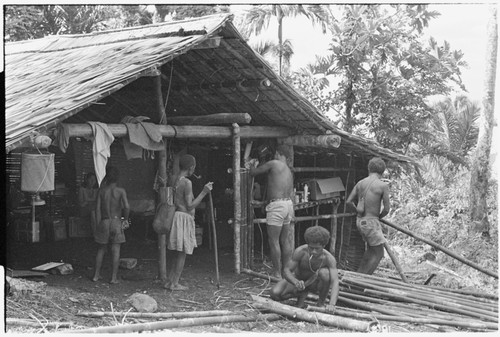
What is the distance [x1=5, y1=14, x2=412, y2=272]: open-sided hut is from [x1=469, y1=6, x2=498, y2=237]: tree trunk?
10.4 feet

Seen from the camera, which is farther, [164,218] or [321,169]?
[321,169]

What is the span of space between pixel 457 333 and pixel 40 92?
5.52 metres

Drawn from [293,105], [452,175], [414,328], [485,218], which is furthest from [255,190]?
[452,175]

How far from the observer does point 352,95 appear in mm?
15648

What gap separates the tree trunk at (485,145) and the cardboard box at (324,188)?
3.65 meters

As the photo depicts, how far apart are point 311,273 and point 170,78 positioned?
369 cm

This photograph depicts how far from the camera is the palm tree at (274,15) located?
15930mm

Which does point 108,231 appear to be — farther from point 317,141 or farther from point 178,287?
point 317,141

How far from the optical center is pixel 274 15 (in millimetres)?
17391

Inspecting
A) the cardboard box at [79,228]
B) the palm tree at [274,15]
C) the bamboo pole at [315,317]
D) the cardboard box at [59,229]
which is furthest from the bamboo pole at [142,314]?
the palm tree at [274,15]

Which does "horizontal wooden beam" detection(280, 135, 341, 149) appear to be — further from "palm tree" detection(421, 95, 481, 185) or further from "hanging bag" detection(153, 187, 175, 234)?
"palm tree" detection(421, 95, 481, 185)

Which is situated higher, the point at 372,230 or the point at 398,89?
the point at 398,89

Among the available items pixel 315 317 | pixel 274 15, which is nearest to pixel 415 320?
pixel 315 317

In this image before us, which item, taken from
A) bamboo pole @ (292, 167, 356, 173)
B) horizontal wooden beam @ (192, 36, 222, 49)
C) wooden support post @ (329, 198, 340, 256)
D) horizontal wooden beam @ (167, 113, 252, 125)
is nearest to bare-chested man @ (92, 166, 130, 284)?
horizontal wooden beam @ (167, 113, 252, 125)
